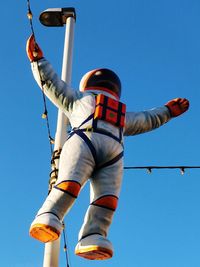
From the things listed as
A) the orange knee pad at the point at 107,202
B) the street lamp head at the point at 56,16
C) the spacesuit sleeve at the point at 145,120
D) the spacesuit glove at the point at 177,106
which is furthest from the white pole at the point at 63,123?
the spacesuit glove at the point at 177,106

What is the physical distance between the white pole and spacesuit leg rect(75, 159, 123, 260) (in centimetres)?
24

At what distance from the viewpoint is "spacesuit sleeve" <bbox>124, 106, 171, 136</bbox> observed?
3932 mm

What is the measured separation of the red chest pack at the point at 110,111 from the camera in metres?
3.61

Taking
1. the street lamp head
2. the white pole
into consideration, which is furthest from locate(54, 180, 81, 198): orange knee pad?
the street lamp head

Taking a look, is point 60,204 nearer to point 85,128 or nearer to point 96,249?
point 96,249

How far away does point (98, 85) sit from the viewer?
395 cm

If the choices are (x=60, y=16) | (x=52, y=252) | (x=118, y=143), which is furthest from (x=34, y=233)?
(x=60, y=16)

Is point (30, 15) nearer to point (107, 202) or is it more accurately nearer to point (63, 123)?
point (63, 123)

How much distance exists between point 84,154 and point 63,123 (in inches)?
24.0

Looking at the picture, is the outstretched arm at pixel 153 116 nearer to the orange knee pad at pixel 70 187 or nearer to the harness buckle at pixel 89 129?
the harness buckle at pixel 89 129

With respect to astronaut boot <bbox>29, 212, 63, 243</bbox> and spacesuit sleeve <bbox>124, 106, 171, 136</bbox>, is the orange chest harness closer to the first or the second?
spacesuit sleeve <bbox>124, 106, 171, 136</bbox>

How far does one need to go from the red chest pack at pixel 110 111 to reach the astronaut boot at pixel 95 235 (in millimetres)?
614

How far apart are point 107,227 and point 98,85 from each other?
1.15m

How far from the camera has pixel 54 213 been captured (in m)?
3.17
